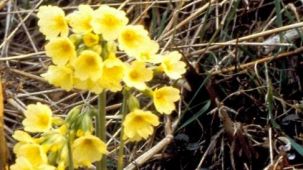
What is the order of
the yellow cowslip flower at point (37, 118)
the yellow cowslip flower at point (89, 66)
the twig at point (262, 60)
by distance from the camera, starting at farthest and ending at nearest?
the twig at point (262, 60), the yellow cowslip flower at point (37, 118), the yellow cowslip flower at point (89, 66)

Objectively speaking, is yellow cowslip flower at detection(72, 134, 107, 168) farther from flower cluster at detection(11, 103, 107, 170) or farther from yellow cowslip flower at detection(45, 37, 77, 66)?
yellow cowslip flower at detection(45, 37, 77, 66)

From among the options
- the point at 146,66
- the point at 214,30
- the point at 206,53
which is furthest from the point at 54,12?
the point at 214,30

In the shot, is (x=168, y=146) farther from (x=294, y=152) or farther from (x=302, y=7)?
(x=302, y=7)

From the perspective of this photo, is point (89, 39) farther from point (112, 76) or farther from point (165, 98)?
point (165, 98)

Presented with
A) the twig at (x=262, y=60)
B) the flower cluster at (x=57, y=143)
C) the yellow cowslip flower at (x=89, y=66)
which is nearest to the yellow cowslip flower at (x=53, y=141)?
the flower cluster at (x=57, y=143)

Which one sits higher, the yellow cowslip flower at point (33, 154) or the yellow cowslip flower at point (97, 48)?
the yellow cowslip flower at point (97, 48)

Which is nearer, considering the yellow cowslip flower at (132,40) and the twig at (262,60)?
the yellow cowslip flower at (132,40)

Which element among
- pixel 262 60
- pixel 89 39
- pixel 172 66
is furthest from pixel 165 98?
pixel 262 60

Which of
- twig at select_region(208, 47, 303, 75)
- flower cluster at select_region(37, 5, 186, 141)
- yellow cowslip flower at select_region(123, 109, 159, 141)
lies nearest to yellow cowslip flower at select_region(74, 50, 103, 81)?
flower cluster at select_region(37, 5, 186, 141)

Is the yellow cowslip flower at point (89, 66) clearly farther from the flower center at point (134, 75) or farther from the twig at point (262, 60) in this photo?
the twig at point (262, 60)
